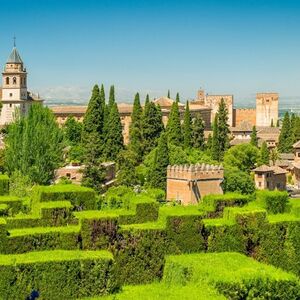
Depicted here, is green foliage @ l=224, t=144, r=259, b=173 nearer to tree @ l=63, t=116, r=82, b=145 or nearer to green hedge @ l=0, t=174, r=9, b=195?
tree @ l=63, t=116, r=82, b=145

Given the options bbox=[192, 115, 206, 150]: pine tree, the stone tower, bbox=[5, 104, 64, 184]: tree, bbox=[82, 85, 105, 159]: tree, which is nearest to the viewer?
bbox=[5, 104, 64, 184]: tree

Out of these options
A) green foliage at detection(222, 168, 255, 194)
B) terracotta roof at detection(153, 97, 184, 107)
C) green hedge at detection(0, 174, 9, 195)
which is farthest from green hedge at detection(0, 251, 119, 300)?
terracotta roof at detection(153, 97, 184, 107)

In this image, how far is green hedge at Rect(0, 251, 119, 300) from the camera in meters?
14.7

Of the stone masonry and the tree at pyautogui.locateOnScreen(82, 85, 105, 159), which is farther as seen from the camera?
the tree at pyautogui.locateOnScreen(82, 85, 105, 159)

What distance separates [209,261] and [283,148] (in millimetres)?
57597

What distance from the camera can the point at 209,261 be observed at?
15383 mm

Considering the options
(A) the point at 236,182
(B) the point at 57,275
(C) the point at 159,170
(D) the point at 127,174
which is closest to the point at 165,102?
(D) the point at 127,174

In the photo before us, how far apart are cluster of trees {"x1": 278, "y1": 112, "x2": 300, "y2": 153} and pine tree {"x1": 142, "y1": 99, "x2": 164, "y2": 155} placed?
20.7m

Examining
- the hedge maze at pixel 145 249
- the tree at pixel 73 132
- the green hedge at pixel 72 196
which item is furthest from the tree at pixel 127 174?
the tree at pixel 73 132

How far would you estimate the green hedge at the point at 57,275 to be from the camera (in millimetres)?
14688

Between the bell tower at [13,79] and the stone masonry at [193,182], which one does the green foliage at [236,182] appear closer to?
the stone masonry at [193,182]

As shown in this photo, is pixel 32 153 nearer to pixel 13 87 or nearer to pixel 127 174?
pixel 127 174

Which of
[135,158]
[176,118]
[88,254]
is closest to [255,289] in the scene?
[88,254]

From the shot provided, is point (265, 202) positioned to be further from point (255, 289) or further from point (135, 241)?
point (255, 289)
